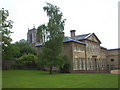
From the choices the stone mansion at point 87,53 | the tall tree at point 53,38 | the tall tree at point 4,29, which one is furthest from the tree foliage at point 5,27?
the stone mansion at point 87,53

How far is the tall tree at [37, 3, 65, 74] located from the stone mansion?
262 inches

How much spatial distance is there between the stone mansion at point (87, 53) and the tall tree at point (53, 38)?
6664 millimetres

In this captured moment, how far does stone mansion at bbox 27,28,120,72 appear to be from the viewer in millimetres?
33406

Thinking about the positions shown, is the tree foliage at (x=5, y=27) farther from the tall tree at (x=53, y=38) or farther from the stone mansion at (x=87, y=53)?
the stone mansion at (x=87, y=53)

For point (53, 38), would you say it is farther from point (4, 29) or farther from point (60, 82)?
point (60, 82)

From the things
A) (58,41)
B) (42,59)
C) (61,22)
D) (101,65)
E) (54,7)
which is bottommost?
(101,65)

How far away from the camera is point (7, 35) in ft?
81.8

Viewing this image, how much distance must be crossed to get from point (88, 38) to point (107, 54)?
Answer: 15.9m

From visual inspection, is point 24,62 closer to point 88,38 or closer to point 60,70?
point 60,70

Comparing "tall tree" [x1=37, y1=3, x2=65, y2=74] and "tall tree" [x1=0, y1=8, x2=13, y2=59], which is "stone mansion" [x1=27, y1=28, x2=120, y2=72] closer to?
"tall tree" [x1=37, y1=3, x2=65, y2=74]

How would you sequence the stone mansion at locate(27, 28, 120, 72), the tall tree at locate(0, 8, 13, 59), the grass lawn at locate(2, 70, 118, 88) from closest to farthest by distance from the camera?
the grass lawn at locate(2, 70, 118, 88) → the tall tree at locate(0, 8, 13, 59) → the stone mansion at locate(27, 28, 120, 72)

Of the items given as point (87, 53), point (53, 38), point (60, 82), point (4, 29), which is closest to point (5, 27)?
point (4, 29)

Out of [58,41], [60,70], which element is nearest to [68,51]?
[60,70]

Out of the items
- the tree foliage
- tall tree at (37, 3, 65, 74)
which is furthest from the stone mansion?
the tree foliage
